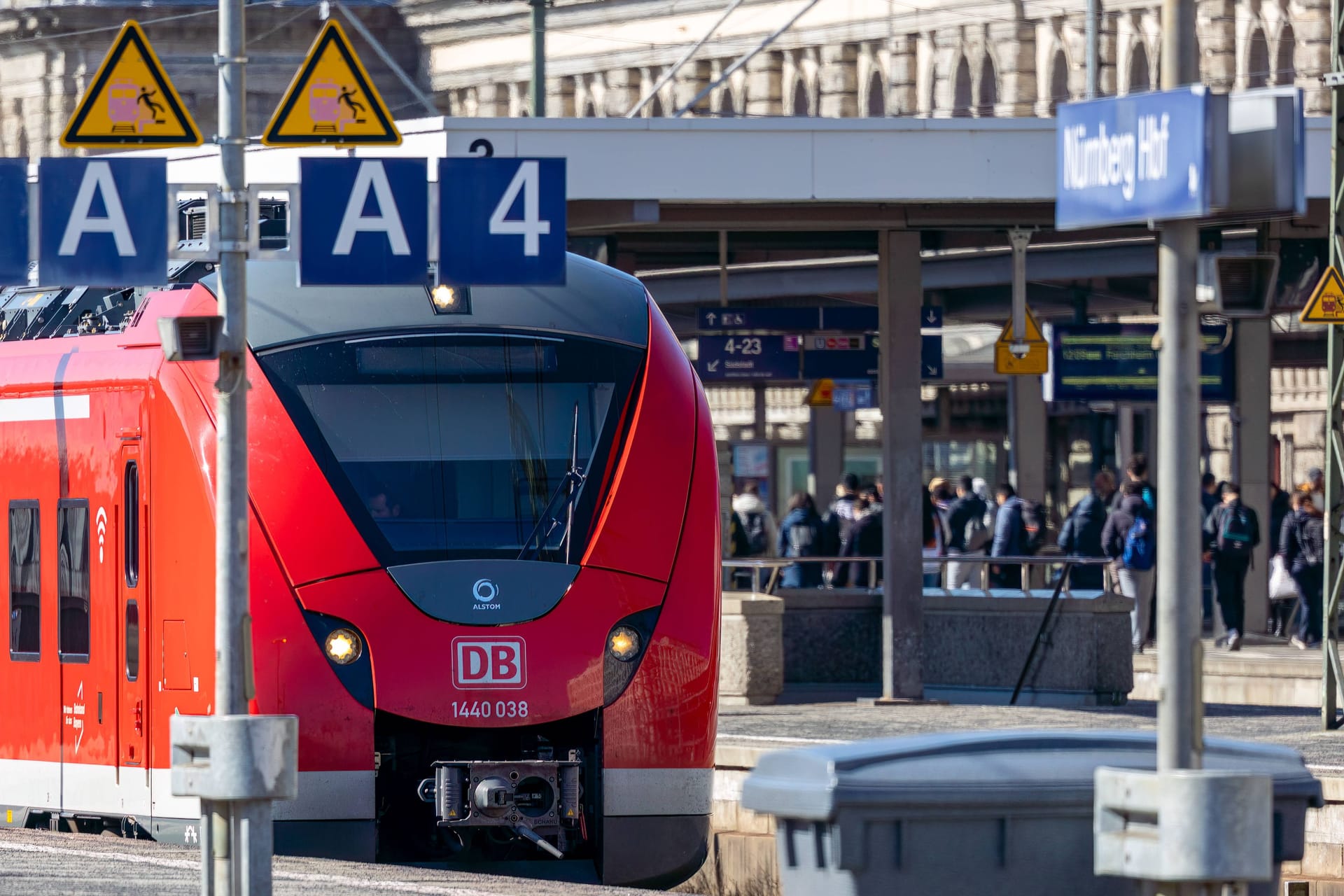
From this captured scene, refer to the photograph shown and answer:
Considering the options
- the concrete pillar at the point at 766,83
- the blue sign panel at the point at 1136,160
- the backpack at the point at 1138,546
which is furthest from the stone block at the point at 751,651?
the concrete pillar at the point at 766,83

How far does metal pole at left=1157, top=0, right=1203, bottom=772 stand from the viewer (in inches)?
291

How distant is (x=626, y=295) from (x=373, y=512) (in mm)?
1576

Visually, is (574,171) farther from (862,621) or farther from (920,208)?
(862,621)

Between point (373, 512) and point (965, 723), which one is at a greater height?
point (373, 512)

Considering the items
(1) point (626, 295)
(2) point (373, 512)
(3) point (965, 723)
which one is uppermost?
(1) point (626, 295)

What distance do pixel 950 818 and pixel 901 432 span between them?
445 inches

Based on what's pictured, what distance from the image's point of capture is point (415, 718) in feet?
37.2

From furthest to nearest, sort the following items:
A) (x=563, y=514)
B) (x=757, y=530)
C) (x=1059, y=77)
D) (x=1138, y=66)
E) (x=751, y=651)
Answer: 1. (x=1059, y=77)
2. (x=1138, y=66)
3. (x=757, y=530)
4. (x=751, y=651)
5. (x=563, y=514)

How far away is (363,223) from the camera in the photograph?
34.5 feet

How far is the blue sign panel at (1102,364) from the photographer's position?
963 inches

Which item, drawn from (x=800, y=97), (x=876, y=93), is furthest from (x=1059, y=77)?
(x=800, y=97)

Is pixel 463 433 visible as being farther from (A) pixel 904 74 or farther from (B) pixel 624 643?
(A) pixel 904 74

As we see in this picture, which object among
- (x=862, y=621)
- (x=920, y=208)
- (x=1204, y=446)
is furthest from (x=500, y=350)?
(x=1204, y=446)

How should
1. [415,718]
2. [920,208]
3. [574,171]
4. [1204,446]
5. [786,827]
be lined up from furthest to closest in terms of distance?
[1204,446] < [920,208] < [574,171] < [415,718] < [786,827]
